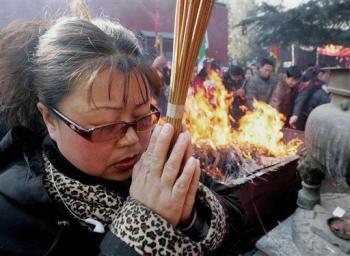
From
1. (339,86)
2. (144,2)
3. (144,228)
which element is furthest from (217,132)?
(144,2)

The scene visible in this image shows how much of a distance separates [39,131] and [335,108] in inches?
97.2

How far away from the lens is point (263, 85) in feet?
23.0

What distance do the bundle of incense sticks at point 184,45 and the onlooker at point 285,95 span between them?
6.20 m

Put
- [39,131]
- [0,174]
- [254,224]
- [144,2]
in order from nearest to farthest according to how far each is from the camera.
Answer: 1. [0,174]
2. [39,131]
3. [254,224]
4. [144,2]

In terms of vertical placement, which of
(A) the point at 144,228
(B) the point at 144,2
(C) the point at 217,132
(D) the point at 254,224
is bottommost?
(D) the point at 254,224

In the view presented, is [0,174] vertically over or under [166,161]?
under

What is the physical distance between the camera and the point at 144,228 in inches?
37.2

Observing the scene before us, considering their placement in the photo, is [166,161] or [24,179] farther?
[24,179]

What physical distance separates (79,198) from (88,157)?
159mm

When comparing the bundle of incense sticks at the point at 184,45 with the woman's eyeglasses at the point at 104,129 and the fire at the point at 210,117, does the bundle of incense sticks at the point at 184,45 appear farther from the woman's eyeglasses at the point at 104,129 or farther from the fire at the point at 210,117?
the fire at the point at 210,117

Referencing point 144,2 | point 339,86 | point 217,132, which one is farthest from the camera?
point 144,2

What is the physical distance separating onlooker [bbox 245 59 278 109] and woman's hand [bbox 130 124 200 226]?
20.1 feet

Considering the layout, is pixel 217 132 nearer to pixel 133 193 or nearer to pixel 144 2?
pixel 133 193

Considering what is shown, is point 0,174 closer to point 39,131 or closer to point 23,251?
point 39,131
